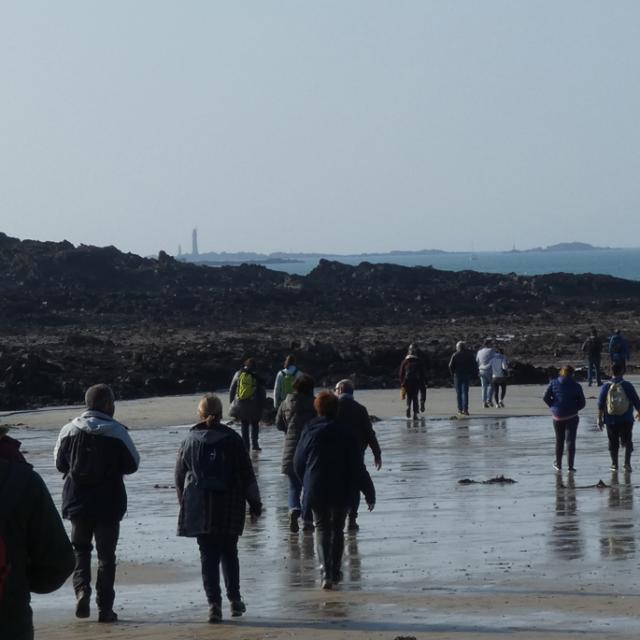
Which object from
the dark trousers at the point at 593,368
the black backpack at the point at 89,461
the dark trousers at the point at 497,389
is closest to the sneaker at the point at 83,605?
the black backpack at the point at 89,461

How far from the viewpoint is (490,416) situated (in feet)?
98.4

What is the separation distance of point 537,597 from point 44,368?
32.2 meters

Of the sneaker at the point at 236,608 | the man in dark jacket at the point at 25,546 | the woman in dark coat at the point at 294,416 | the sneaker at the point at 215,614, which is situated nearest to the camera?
the man in dark jacket at the point at 25,546

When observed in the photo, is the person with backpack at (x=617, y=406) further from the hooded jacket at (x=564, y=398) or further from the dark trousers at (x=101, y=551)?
the dark trousers at (x=101, y=551)

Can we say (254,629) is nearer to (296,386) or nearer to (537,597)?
(537,597)

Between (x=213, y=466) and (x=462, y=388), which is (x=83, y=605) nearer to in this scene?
(x=213, y=466)

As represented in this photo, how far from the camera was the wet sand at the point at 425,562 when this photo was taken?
33.4 feet

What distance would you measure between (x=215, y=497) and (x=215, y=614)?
2.52ft

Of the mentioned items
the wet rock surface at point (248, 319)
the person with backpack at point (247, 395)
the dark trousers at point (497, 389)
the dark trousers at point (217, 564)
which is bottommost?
the dark trousers at point (217, 564)

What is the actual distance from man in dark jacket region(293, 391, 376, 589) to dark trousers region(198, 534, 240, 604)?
1144 mm

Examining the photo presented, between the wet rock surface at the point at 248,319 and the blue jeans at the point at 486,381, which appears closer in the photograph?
the blue jeans at the point at 486,381

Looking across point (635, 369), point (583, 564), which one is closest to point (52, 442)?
point (583, 564)

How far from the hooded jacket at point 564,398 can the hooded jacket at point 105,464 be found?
31.5 feet

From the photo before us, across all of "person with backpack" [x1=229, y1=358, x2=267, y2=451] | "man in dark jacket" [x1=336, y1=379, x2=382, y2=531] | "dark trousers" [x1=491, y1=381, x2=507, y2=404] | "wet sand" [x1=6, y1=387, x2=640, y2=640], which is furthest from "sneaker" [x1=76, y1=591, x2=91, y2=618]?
"dark trousers" [x1=491, y1=381, x2=507, y2=404]
